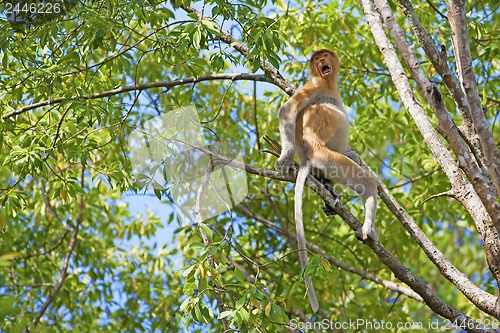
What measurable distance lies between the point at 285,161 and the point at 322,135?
630 mm

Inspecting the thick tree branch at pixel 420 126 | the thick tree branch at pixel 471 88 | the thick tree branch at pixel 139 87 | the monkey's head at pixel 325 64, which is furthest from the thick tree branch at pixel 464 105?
the monkey's head at pixel 325 64

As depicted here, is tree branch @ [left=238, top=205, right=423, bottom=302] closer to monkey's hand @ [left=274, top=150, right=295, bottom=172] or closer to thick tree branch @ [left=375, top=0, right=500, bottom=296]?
monkey's hand @ [left=274, top=150, right=295, bottom=172]

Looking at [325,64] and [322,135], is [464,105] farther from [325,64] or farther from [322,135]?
[325,64]

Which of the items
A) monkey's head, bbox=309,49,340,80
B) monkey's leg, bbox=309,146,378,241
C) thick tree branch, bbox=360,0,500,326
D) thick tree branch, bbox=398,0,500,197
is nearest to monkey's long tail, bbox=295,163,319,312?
monkey's leg, bbox=309,146,378,241

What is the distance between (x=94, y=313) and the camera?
6.38 metres

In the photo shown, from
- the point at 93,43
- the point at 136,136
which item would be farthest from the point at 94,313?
the point at 93,43

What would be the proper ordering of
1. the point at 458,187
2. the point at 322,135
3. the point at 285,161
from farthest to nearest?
the point at 322,135, the point at 285,161, the point at 458,187

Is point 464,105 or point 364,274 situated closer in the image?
point 464,105

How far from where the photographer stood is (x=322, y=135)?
480 cm

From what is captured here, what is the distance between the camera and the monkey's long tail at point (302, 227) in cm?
346

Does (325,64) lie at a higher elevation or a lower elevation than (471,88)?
higher

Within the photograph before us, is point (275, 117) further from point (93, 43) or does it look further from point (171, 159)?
point (93, 43)

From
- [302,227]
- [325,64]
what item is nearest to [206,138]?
[325,64]

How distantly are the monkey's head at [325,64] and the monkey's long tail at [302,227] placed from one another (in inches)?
35.1
